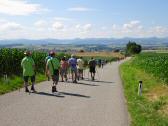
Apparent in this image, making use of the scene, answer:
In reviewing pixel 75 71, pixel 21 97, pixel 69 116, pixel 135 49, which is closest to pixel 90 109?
pixel 69 116

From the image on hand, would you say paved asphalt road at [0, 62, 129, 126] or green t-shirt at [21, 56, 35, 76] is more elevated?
green t-shirt at [21, 56, 35, 76]

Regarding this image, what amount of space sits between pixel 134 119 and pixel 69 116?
6.17ft

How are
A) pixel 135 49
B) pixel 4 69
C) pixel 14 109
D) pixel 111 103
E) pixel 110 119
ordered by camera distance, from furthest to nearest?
pixel 135 49, pixel 4 69, pixel 111 103, pixel 14 109, pixel 110 119

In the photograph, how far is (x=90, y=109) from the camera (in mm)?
13273

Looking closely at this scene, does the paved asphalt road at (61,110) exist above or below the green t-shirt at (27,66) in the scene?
below

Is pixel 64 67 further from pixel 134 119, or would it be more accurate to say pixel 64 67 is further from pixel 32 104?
pixel 134 119

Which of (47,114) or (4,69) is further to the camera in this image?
(4,69)

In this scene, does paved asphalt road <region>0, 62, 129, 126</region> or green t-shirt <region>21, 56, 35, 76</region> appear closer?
paved asphalt road <region>0, 62, 129, 126</region>

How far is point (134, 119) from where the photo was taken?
11547mm

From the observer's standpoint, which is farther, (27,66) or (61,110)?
(27,66)

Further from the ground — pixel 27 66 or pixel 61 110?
pixel 27 66

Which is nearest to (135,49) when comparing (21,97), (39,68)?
(39,68)

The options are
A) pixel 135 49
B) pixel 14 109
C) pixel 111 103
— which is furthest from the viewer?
pixel 135 49

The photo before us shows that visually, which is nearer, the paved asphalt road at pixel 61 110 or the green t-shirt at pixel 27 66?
the paved asphalt road at pixel 61 110
